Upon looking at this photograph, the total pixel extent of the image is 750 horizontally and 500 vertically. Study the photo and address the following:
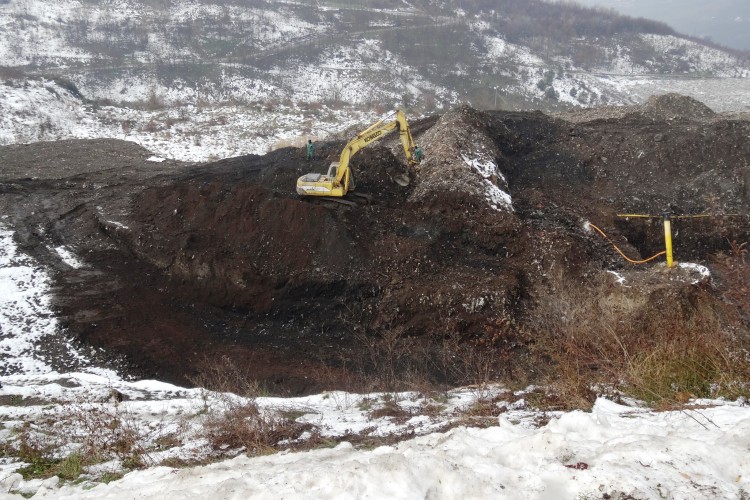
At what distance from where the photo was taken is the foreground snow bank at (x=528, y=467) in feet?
10.3

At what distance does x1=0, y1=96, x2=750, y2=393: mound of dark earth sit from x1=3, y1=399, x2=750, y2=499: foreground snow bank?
14.8 ft

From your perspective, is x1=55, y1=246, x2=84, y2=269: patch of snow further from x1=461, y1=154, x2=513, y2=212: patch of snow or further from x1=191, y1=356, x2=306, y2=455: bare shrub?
x1=461, y1=154, x2=513, y2=212: patch of snow

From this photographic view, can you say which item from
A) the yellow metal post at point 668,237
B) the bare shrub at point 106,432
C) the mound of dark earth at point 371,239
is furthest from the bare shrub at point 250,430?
the yellow metal post at point 668,237

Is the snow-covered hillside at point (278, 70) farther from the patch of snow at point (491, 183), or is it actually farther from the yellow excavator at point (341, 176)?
the patch of snow at point (491, 183)

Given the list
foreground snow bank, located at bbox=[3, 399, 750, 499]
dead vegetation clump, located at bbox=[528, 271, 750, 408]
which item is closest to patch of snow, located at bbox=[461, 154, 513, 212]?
dead vegetation clump, located at bbox=[528, 271, 750, 408]

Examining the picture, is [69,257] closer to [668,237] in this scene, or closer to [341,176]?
[341,176]

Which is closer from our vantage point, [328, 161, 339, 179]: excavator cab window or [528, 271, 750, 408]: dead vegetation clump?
[528, 271, 750, 408]: dead vegetation clump

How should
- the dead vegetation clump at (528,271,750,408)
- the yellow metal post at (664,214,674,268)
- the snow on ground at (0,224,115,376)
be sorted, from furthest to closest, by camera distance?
the yellow metal post at (664,214,674,268), the snow on ground at (0,224,115,376), the dead vegetation clump at (528,271,750,408)

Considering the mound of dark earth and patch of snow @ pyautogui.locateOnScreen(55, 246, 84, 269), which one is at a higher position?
the mound of dark earth

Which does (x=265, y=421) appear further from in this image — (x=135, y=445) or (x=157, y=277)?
(x=157, y=277)

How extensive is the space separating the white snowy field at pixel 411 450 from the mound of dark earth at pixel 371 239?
219 centimetres

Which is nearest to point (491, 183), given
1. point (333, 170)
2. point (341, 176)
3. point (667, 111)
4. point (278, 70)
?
point (341, 176)

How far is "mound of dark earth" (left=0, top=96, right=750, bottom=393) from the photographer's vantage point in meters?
9.98

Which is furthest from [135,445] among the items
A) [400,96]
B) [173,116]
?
[400,96]
